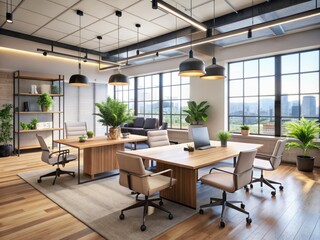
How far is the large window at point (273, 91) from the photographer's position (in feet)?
18.1

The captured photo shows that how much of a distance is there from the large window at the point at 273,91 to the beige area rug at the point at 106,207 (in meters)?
4.22

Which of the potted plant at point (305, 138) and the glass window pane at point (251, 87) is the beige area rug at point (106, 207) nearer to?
the potted plant at point (305, 138)

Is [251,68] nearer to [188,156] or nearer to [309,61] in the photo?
[309,61]

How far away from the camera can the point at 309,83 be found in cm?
548

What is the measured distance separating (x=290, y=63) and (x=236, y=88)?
1.53 m

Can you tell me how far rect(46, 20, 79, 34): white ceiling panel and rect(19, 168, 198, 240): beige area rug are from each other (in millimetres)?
3662

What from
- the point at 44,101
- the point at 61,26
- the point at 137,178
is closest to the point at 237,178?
the point at 137,178

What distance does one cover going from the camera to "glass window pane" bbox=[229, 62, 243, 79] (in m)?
6.64

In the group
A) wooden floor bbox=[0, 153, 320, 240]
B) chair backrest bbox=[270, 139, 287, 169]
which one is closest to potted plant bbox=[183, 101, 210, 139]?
wooden floor bbox=[0, 153, 320, 240]

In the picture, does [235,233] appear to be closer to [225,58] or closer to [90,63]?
[225,58]

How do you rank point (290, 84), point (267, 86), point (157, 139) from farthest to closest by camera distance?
point (267, 86) → point (290, 84) → point (157, 139)

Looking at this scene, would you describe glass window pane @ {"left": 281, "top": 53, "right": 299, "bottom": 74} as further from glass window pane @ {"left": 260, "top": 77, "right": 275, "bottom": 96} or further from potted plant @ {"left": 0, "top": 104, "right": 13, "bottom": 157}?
potted plant @ {"left": 0, "top": 104, "right": 13, "bottom": 157}

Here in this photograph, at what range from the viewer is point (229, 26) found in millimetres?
4848

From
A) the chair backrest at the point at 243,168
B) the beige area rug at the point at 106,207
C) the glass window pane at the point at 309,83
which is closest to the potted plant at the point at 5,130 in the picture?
the beige area rug at the point at 106,207
